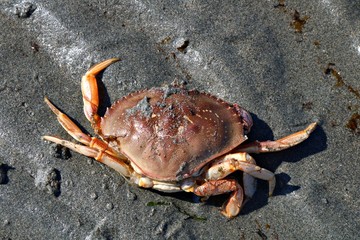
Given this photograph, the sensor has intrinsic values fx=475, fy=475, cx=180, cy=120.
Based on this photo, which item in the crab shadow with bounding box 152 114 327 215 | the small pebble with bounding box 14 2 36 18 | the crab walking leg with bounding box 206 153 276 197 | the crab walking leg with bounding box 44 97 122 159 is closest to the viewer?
the crab walking leg with bounding box 206 153 276 197

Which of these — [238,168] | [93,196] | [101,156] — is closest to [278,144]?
[238,168]

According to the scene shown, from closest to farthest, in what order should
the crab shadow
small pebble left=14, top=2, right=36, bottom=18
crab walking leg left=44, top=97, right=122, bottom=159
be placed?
1. crab walking leg left=44, top=97, right=122, bottom=159
2. the crab shadow
3. small pebble left=14, top=2, right=36, bottom=18

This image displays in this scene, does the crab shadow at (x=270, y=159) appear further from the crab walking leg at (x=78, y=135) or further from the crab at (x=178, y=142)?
the crab walking leg at (x=78, y=135)

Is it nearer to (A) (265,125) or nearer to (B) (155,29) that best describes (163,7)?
(B) (155,29)

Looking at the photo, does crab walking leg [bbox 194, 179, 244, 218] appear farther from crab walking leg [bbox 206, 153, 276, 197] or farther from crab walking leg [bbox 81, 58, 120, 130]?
crab walking leg [bbox 81, 58, 120, 130]

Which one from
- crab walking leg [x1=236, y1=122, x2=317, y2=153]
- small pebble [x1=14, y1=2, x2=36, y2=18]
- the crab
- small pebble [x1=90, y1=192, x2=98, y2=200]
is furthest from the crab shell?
small pebble [x1=14, y1=2, x2=36, y2=18]
